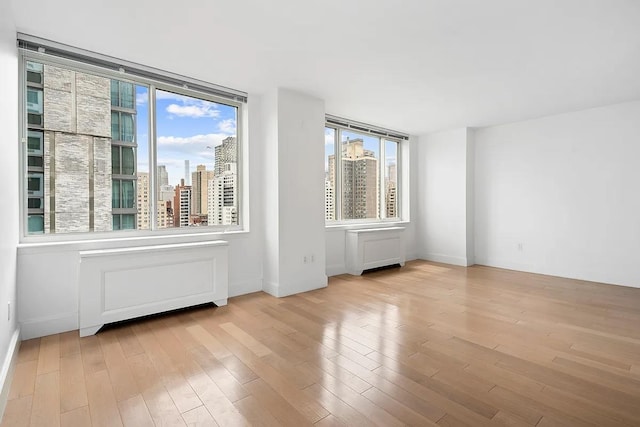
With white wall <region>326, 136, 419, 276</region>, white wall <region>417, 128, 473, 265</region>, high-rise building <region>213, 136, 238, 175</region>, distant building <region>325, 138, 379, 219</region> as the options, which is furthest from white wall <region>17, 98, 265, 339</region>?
white wall <region>417, 128, 473, 265</region>

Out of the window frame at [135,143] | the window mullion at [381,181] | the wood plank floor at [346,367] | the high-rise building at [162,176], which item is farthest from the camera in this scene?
the window mullion at [381,181]

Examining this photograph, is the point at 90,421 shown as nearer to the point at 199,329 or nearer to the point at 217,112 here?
the point at 199,329

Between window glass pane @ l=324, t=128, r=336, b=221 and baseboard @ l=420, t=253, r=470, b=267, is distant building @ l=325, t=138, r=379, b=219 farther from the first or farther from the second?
baseboard @ l=420, t=253, r=470, b=267

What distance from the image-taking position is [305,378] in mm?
2061

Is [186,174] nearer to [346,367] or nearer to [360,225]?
[346,367]

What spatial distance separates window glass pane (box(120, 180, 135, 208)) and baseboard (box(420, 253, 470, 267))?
534cm

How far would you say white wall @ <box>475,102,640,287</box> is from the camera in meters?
4.43

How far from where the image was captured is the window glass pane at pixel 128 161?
3298 mm

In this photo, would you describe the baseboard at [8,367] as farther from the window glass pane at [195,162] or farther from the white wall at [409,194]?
the white wall at [409,194]

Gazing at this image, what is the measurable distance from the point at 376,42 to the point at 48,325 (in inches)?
149

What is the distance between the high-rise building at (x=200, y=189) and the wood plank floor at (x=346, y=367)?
120 cm

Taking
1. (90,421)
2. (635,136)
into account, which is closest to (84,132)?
(90,421)

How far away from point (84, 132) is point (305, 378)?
3061 millimetres

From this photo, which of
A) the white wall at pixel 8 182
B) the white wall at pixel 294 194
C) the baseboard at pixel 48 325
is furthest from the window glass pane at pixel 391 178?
the white wall at pixel 8 182
